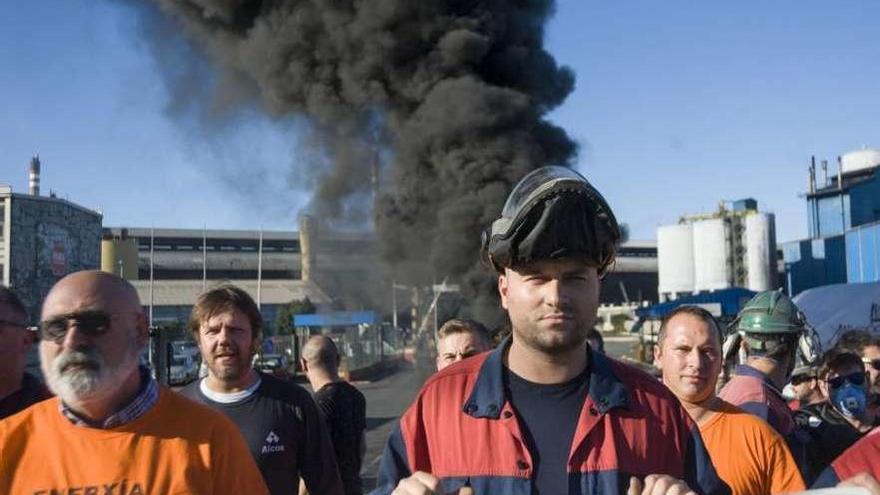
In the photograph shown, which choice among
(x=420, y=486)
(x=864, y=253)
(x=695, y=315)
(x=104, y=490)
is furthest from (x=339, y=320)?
(x=420, y=486)

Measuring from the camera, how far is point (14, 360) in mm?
3275

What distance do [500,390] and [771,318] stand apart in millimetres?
2236

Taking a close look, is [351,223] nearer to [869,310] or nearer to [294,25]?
[294,25]

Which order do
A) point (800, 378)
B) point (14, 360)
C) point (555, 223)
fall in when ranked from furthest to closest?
1. point (800, 378)
2. point (14, 360)
3. point (555, 223)

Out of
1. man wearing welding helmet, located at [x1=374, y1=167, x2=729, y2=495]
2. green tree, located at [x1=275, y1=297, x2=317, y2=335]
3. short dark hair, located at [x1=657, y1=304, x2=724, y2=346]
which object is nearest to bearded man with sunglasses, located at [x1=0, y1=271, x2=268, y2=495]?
man wearing welding helmet, located at [x1=374, y1=167, x2=729, y2=495]

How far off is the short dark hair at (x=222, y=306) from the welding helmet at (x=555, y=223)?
1.93m

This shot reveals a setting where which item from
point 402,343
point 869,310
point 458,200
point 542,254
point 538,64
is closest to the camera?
point 542,254

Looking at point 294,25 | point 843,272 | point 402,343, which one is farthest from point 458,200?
point 843,272

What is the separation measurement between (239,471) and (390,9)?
26.4 meters

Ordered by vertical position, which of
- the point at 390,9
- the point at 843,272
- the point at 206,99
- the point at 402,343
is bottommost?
the point at 402,343

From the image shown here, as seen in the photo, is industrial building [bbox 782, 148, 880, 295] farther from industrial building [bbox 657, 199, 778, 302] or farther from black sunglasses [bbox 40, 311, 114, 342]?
black sunglasses [bbox 40, 311, 114, 342]

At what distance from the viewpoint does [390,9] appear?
2759 centimetres

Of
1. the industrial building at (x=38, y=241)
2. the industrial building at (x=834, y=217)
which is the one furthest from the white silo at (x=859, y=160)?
the industrial building at (x=38, y=241)

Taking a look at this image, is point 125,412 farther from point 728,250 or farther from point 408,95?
point 728,250
